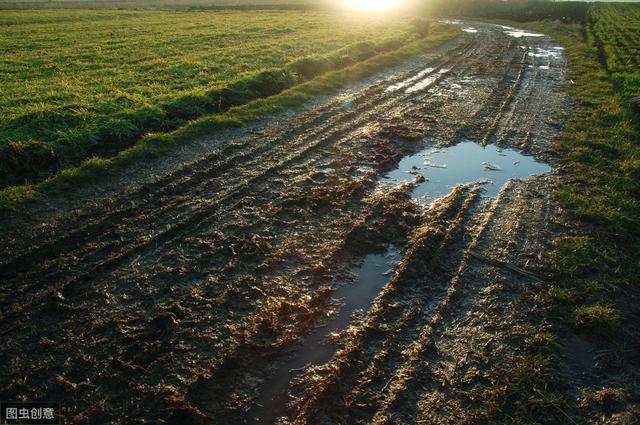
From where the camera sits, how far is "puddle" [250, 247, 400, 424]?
381 centimetres

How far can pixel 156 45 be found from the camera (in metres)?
20.4

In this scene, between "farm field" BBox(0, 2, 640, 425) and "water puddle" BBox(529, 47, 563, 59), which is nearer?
"farm field" BBox(0, 2, 640, 425)

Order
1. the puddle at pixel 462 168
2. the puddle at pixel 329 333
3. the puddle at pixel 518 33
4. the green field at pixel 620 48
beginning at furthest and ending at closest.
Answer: the puddle at pixel 518 33, the green field at pixel 620 48, the puddle at pixel 462 168, the puddle at pixel 329 333

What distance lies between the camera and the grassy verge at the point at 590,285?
3914mm

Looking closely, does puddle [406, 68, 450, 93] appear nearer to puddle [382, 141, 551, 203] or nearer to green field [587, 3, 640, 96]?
puddle [382, 141, 551, 203]

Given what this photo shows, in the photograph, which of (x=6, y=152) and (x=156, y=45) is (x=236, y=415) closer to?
(x=6, y=152)

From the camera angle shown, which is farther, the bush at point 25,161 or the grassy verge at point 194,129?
the bush at point 25,161

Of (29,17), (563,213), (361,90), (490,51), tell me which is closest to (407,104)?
(361,90)

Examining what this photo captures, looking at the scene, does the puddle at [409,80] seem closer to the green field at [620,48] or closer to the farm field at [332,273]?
the farm field at [332,273]

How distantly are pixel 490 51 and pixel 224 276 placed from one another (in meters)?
20.5

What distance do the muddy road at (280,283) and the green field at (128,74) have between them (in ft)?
6.98

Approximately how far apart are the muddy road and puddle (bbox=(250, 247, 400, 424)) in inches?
0.8

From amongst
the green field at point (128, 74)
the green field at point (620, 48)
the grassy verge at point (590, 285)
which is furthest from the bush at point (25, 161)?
the green field at point (620, 48)

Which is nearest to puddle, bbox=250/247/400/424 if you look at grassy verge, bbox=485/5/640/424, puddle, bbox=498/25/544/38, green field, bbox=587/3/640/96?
grassy verge, bbox=485/5/640/424
